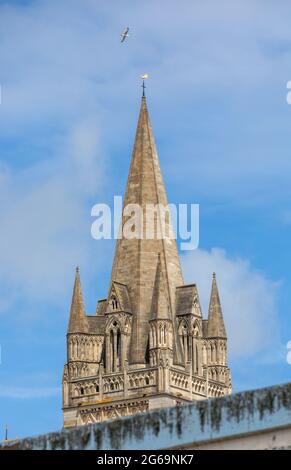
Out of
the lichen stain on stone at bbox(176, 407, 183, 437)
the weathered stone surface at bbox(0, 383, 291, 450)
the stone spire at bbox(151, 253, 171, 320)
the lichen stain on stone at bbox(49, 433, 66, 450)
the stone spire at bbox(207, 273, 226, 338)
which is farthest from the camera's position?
the stone spire at bbox(207, 273, 226, 338)

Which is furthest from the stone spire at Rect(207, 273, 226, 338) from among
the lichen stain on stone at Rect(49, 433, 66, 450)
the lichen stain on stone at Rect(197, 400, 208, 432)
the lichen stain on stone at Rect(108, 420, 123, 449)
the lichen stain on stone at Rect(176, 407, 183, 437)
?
the lichen stain on stone at Rect(197, 400, 208, 432)

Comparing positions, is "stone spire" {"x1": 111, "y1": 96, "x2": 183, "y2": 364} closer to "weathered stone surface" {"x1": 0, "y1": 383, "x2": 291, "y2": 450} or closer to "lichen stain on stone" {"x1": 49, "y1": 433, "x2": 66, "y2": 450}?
"lichen stain on stone" {"x1": 49, "y1": 433, "x2": 66, "y2": 450}

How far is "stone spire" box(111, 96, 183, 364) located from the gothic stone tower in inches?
1.6

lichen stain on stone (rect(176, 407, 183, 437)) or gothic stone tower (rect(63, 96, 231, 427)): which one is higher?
gothic stone tower (rect(63, 96, 231, 427))

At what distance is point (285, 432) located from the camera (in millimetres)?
21094

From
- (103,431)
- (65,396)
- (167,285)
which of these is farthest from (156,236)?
(103,431)

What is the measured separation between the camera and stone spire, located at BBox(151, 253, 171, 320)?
7162cm

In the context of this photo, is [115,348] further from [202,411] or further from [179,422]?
[202,411]

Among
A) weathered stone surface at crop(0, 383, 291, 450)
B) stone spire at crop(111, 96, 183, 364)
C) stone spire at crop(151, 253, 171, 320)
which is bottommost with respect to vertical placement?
weathered stone surface at crop(0, 383, 291, 450)

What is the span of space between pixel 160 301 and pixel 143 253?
289 centimetres

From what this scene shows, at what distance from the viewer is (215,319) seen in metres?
75.0

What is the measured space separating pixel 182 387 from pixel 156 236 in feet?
22.1

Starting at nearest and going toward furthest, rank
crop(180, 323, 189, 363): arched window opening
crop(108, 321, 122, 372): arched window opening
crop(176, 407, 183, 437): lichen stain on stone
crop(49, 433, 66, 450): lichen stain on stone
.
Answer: crop(176, 407, 183, 437): lichen stain on stone < crop(49, 433, 66, 450): lichen stain on stone < crop(108, 321, 122, 372): arched window opening < crop(180, 323, 189, 363): arched window opening
